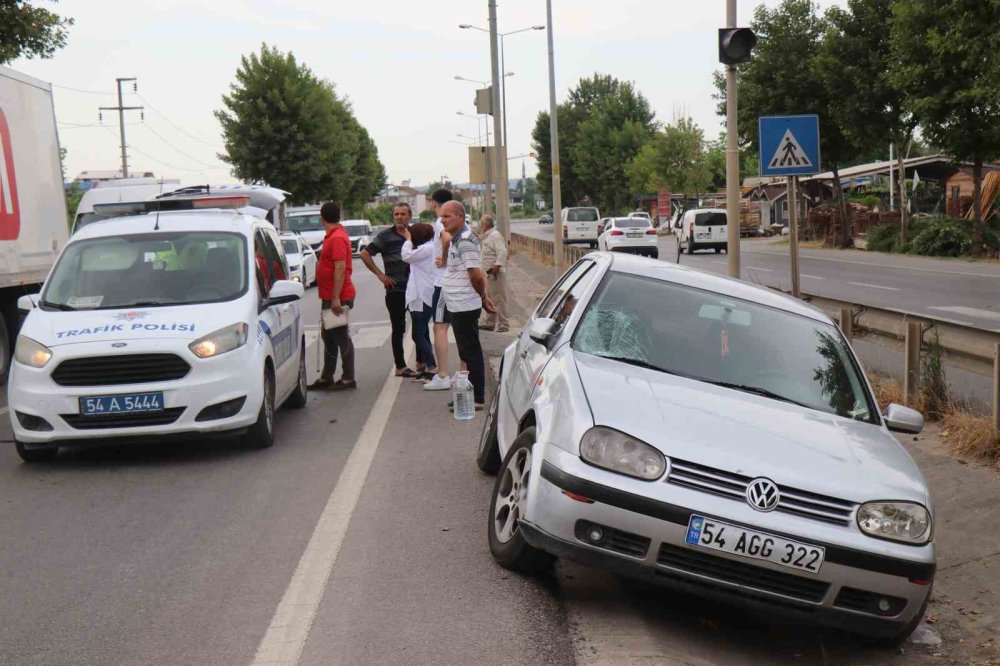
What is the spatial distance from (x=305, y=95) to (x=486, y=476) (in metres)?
65.8

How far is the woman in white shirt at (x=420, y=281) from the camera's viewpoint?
11828 mm

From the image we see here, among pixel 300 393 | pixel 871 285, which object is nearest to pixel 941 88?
pixel 871 285

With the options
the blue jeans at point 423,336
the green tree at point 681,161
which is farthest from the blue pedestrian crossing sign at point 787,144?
the green tree at point 681,161

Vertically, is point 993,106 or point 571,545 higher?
point 993,106

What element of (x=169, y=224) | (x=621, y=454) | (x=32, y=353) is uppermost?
(x=169, y=224)

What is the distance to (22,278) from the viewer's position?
13.9 metres

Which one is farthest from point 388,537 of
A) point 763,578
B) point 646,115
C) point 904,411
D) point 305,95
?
point 646,115

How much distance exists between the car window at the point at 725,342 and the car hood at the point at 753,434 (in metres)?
0.19

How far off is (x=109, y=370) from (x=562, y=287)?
3131 millimetres

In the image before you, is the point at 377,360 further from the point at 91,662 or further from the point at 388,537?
the point at 91,662

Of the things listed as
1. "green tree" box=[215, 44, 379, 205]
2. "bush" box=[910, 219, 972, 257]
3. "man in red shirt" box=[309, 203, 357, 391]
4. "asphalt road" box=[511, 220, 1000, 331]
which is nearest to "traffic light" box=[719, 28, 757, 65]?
"asphalt road" box=[511, 220, 1000, 331]

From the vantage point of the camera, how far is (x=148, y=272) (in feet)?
29.4

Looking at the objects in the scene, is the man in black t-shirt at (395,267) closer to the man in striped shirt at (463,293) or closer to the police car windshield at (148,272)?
the man in striped shirt at (463,293)

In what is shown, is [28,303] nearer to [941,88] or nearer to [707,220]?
[941,88]
